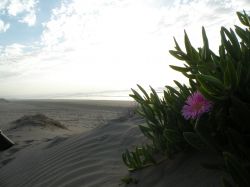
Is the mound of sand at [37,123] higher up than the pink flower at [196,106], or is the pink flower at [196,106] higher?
the pink flower at [196,106]

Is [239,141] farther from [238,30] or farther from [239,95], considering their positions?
[238,30]

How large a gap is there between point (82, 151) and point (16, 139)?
3.12m

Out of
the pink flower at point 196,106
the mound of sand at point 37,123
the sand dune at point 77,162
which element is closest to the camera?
the pink flower at point 196,106

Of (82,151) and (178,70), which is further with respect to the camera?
(82,151)

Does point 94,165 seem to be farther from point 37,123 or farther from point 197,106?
point 37,123

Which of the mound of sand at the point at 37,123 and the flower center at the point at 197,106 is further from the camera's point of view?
the mound of sand at the point at 37,123

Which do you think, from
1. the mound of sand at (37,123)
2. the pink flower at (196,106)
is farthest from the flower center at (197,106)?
the mound of sand at (37,123)

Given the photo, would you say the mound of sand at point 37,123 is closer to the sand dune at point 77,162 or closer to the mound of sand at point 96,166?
the mound of sand at point 96,166

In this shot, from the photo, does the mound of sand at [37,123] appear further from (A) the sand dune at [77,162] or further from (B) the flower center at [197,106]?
(B) the flower center at [197,106]

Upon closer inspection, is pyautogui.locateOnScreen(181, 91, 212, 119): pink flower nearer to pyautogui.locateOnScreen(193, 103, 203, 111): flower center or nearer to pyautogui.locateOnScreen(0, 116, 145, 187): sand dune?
pyautogui.locateOnScreen(193, 103, 203, 111): flower center

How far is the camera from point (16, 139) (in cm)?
678

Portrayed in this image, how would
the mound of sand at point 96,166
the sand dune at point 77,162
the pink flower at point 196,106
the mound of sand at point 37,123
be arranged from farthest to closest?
1. the mound of sand at point 37,123
2. the sand dune at point 77,162
3. the mound of sand at point 96,166
4. the pink flower at point 196,106

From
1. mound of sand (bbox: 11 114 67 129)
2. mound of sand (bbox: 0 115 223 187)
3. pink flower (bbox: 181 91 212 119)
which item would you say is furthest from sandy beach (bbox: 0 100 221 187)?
mound of sand (bbox: 11 114 67 129)

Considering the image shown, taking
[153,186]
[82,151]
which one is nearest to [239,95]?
[153,186]
